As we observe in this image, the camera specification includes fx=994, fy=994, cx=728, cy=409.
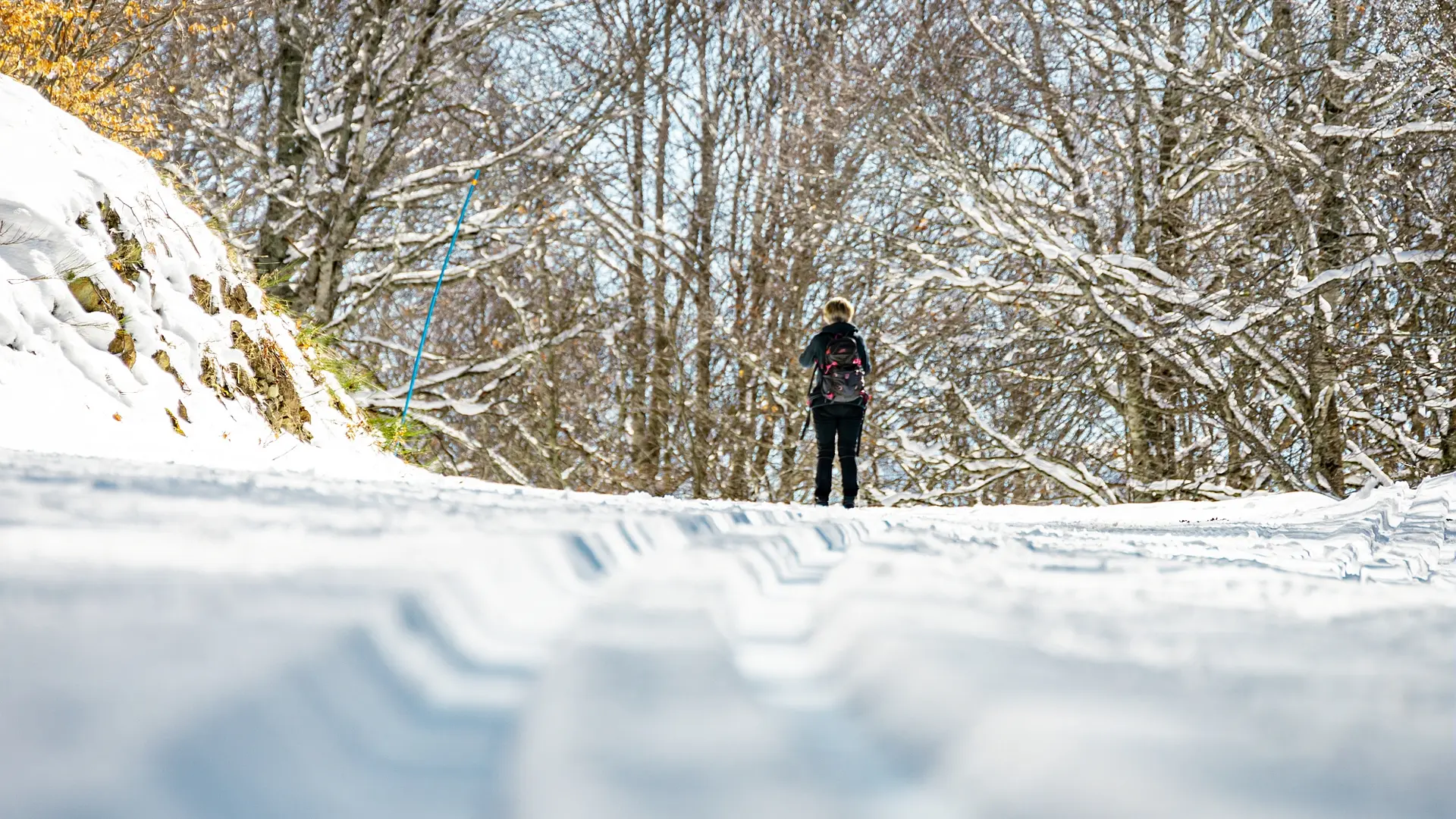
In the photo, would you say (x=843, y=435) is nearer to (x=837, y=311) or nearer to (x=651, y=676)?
(x=837, y=311)

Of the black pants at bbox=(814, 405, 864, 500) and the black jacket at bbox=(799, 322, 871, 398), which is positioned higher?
the black jacket at bbox=(799, 322, 871, 398)

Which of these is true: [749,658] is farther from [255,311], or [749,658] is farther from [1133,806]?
[255,311]

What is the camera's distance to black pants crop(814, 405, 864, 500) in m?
6.58

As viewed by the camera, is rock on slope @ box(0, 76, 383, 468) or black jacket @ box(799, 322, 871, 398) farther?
black jacket @ box(799, 322, 871, 398)

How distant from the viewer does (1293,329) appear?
29.8ft

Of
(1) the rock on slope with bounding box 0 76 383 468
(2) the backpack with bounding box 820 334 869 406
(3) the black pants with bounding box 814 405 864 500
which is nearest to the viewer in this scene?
(1) the rock on slope with bounding box 0 76 383 468

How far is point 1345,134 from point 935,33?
15.2 ft

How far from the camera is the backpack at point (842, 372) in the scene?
21.2 feet

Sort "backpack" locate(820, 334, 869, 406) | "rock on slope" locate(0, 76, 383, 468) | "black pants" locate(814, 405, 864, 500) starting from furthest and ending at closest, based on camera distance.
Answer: "black pants" locate(814, 405, 864, 500)
"backpack" locate(820, 334, 869, 406)
"rock on slope" locate(0, 76, 383, 468)

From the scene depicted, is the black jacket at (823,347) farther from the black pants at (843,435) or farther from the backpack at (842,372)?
the black pants at (843,435)

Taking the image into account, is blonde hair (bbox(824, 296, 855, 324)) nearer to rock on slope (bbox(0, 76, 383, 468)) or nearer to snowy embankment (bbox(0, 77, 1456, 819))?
rock on slope (bbox(0, 76, 383, 468))

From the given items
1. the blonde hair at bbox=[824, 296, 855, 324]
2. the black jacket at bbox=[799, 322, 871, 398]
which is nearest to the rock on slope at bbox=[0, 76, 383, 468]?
the black jacket at bbox=[799, 322, 871, 398]

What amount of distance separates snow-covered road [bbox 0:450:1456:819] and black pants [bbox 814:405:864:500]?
554 centimetres

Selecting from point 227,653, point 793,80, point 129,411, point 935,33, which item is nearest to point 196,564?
point 227,653
